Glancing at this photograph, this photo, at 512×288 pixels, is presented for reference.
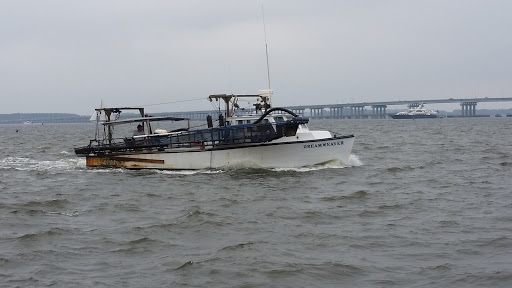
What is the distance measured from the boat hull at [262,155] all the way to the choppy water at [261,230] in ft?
2.58

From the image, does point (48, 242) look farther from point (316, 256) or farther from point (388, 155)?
point (388, 155)

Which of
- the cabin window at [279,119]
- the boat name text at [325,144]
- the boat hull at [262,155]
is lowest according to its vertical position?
the boat hull at [262,155]

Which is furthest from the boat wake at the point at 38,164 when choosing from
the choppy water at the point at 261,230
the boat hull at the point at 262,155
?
the boat hull at the point at 262,155

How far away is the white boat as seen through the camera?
96.2 feet

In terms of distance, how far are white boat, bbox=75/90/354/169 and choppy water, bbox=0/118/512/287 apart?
0.93 meters

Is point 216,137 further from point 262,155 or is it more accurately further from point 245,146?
point 262,155

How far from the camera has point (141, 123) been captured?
36.1m

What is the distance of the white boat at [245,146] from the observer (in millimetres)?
29312

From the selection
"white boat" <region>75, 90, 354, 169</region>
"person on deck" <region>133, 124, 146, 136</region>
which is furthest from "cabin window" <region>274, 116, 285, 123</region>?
"person on deck" <region>133, 124, 146, 136</region>

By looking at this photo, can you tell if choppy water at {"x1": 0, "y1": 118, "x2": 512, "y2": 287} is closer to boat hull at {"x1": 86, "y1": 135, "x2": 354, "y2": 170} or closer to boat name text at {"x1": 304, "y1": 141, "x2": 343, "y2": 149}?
boat hull at {"x1": 86, "y1": 135, "x2": 354, "y2": 170}

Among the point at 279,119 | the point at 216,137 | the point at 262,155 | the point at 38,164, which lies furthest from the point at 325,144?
the point at 38,164

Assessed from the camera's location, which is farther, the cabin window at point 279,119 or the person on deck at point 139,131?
A: the person on deck at point 139,131

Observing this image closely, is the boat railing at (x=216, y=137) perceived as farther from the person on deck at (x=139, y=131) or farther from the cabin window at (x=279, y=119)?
the person on deck at (x=139, y=131)

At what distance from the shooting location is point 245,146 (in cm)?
2925
